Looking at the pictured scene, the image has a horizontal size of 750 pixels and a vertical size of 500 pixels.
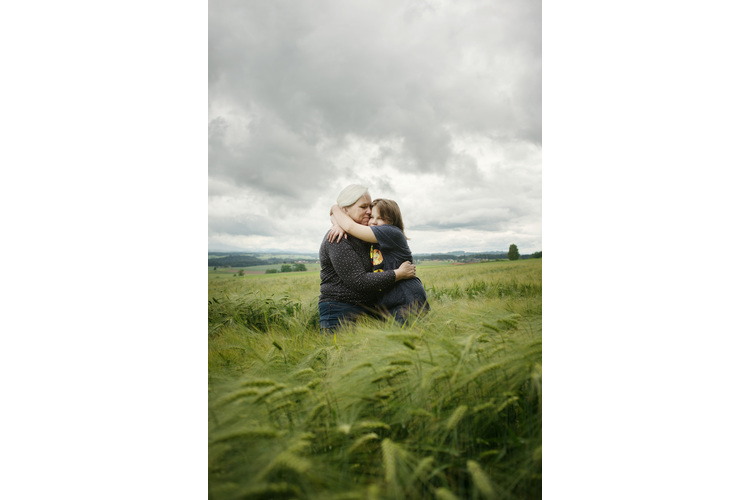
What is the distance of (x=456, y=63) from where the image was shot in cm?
208

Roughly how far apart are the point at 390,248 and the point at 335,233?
34 centimetres

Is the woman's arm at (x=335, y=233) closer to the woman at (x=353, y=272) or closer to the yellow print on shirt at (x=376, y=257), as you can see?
the woman at (x=353, y=272)

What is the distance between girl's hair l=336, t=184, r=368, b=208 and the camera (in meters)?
2.15

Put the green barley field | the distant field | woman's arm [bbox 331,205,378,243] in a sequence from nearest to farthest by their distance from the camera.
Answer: the green barley field, the distant field, woman's arm [bbox 331,205,378,243]

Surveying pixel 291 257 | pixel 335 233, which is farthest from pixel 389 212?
pixel 291 257

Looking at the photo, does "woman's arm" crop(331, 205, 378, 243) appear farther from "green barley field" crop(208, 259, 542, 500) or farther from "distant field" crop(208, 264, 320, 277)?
"green barley field" crop(208, 259, 542, 500)

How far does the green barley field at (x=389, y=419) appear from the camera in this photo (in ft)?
3.71

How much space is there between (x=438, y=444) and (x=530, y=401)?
1.27 ft

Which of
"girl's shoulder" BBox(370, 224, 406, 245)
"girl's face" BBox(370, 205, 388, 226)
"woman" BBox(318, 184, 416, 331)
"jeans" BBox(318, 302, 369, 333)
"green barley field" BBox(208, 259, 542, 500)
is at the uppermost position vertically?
"girl's face" BBox(370, 205, 388, 226)

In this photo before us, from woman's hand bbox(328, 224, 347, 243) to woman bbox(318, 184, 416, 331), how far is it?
0.06 feet

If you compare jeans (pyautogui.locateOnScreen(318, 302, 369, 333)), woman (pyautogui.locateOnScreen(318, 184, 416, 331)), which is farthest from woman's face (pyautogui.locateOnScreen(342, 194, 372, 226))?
jeans (pyautogui.locateOnScreen(318, 302, 369, 333))

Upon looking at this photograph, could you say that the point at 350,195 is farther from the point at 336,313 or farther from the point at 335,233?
the point at 336,313

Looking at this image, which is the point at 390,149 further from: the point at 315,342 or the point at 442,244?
the point at 315,342
